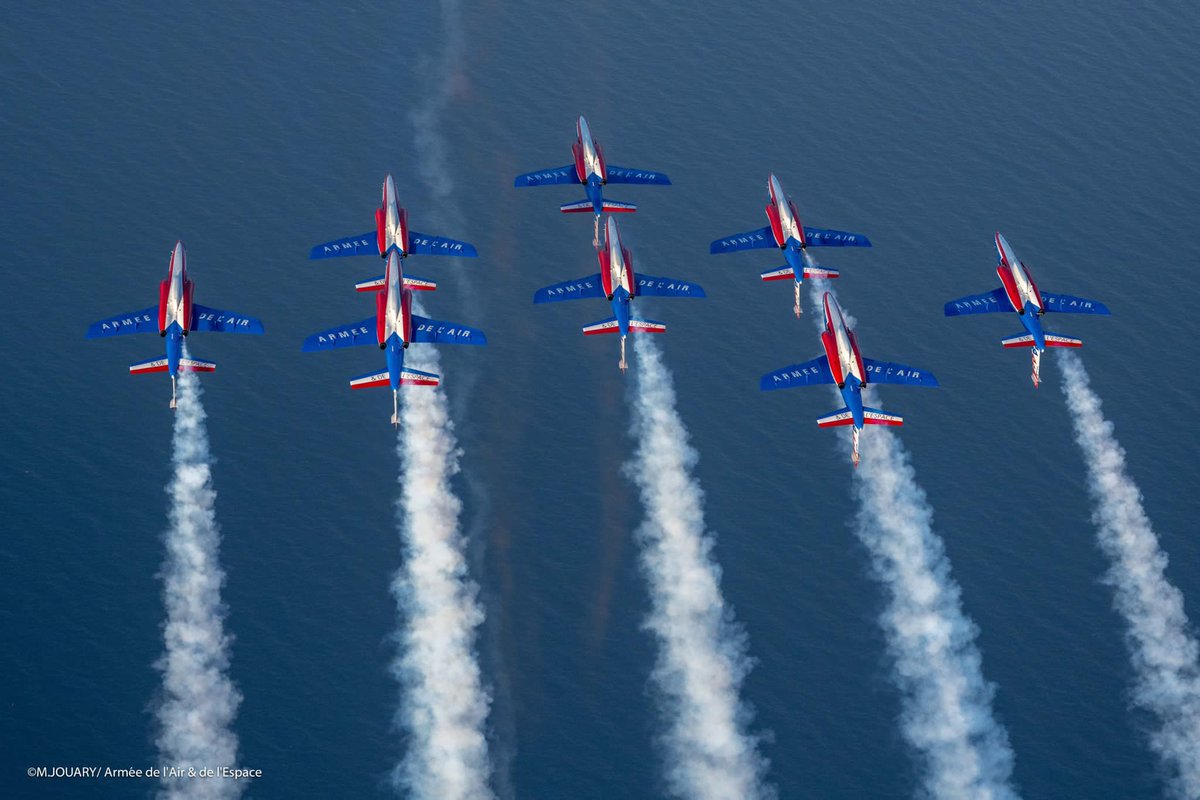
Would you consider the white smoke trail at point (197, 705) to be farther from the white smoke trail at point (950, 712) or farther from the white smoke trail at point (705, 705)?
the white smoke trail at point (950, 712)

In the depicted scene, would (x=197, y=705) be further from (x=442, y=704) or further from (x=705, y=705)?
(x=705, y=705)

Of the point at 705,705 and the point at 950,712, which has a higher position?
the point at 705,705

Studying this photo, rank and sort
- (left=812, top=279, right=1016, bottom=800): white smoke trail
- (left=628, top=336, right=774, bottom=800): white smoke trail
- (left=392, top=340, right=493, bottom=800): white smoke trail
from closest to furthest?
(left=392, top=340, right=493, bottom=800): white smoke trail → (left=628, top=336, right=774, bottom=800): white smoke trail → (left=812, top=279, right=1016, bottom=800): white smoke trail

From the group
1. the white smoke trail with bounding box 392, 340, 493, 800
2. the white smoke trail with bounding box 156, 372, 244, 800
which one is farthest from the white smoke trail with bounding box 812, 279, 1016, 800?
the white smoke trail with bounding box 156, 372, 244, 800

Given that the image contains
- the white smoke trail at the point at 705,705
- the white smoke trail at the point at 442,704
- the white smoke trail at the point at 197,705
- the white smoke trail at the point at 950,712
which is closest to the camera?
the white smoke trail at the point at 197,705

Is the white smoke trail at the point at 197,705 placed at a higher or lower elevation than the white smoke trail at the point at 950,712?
higher

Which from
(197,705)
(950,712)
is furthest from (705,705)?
(197,705)

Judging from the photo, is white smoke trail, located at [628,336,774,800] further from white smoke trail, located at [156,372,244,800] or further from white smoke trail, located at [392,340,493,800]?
white smoke trail, located at [156,372,244,800]

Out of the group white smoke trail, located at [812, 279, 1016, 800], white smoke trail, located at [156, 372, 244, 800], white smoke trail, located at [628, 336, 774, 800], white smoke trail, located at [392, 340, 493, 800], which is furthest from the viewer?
white smoke trail, located at [812, 279, 1016, 800]

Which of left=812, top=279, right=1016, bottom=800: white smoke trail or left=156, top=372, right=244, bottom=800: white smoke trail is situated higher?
left=156, top=372, right=244, bottom=800: white smoke trail

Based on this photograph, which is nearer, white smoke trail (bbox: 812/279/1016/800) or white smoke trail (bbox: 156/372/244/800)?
white smoke trail (bbox: 156/372/244/800)

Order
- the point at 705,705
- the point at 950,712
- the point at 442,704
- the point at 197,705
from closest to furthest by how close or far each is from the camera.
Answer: the point at 442,704 → the point at 705,705 → the point at 197,705 → the point at 950,712

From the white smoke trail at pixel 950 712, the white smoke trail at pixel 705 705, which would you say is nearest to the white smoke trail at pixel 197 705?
the white smoke trail at pixel 705 705
